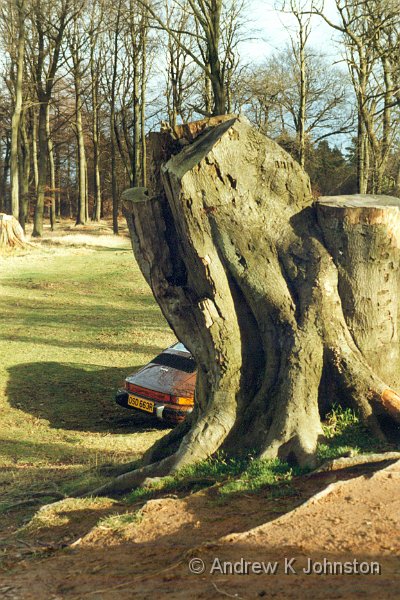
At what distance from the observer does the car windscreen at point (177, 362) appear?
14.1m

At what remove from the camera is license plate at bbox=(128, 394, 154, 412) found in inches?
525

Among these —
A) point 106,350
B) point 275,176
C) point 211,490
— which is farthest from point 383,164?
point 211,490

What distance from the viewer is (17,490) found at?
341 inches

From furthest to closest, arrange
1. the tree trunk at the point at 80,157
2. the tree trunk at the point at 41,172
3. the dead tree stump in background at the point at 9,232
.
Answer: the tree trunk at the point at 80,157 < the tree trunk at the point at 41,172 < the dead tree stump in background at the point at 9,232

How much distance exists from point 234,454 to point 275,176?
9.08 feet

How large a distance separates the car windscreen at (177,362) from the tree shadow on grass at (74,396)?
3.60 ft

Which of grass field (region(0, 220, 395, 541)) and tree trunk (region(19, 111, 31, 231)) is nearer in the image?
grass field (region(0, 220, 395, 541))

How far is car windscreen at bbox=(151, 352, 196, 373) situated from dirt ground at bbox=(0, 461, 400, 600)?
787cm

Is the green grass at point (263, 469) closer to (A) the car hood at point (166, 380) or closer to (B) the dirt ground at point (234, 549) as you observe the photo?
(B) the dirt ground at point (234, 549)

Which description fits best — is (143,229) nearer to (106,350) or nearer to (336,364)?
(336,364)

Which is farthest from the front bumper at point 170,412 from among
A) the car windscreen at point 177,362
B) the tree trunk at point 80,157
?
the tree trunk at point 80,157

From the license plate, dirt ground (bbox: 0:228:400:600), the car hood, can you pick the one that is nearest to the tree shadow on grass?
the license plate

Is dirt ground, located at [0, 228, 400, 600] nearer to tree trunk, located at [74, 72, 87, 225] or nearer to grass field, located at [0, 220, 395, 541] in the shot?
grass field, located at [0, 220, 395, 541]

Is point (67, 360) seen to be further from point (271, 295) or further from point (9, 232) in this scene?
point (9, 232)
